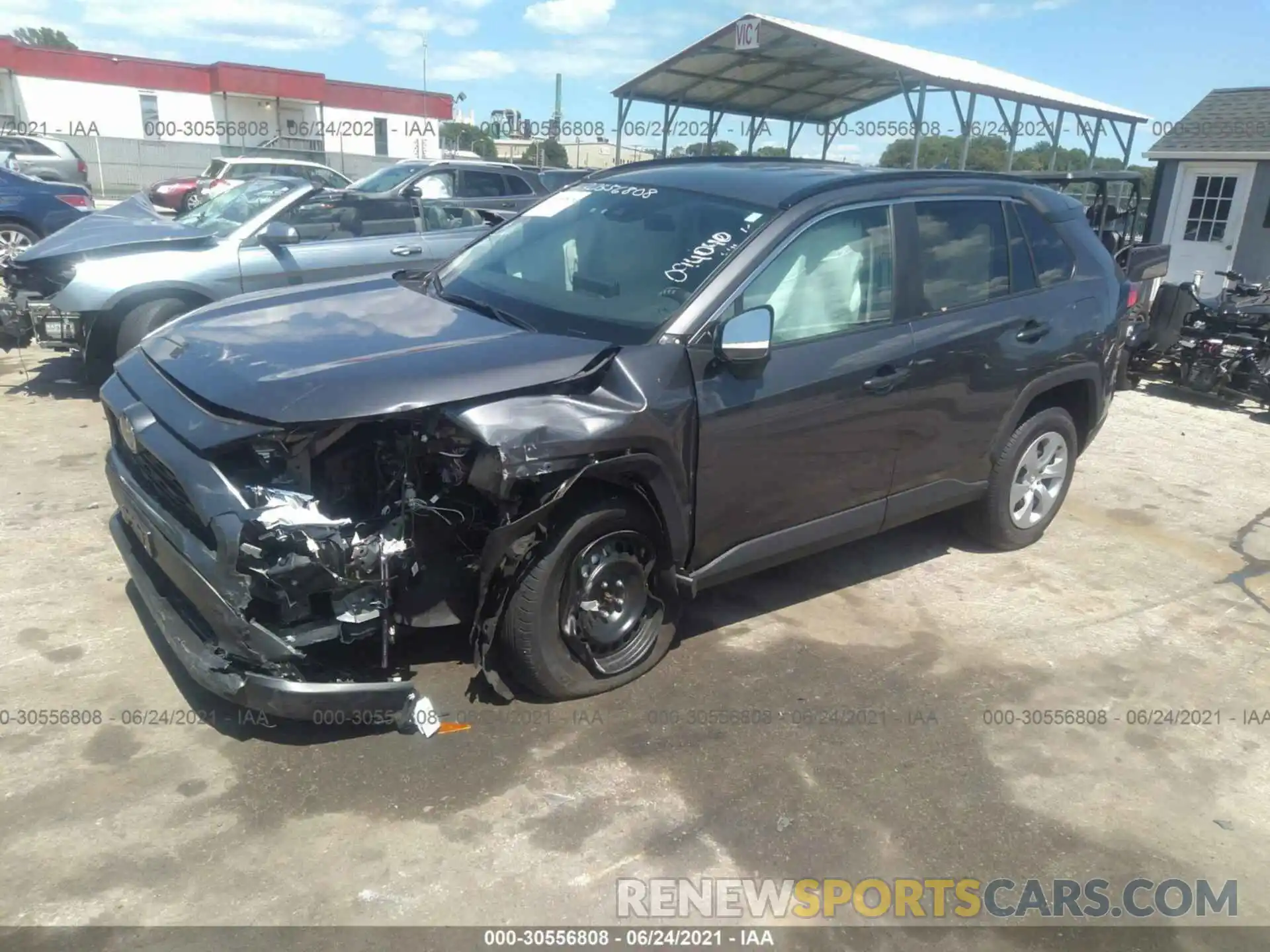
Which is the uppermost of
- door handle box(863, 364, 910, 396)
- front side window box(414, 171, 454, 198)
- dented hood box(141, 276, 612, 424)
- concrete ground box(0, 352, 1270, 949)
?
front side window box(414, 171, 454, 198)

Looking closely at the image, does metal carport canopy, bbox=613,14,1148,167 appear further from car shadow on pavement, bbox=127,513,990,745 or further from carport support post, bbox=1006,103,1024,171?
car shadow on pavement, bbox=127,513,990,745

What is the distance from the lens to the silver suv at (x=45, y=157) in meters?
19.2

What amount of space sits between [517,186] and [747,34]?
216 inches

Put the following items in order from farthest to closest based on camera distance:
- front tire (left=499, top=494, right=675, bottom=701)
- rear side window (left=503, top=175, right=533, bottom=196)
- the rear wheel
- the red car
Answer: the red car
rear side window (left=503, top=175, right=533, bottom=196)
the rear wheel
front tire (left=499, top=494, right=675, bottom=701)

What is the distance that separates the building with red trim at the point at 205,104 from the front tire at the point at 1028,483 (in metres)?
37.2

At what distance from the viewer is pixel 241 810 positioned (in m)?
2.98

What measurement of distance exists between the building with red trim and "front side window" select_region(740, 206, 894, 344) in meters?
37.4

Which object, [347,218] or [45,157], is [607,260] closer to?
[347,218]

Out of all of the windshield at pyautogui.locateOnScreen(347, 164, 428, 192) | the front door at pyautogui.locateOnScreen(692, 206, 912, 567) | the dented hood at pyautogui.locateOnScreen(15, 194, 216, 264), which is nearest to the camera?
the front door at pyautogui.locateOnScreen(692, 206, 912, 567)

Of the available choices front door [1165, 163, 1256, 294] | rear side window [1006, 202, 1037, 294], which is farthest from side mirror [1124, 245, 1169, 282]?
front door [1165, 163, 1256, 294]

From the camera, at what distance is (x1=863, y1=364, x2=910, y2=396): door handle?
161 inches

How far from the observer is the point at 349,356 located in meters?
3.31

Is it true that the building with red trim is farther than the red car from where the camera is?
Yes

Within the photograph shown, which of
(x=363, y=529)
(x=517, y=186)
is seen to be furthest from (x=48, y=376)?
(x=517, y=186)
